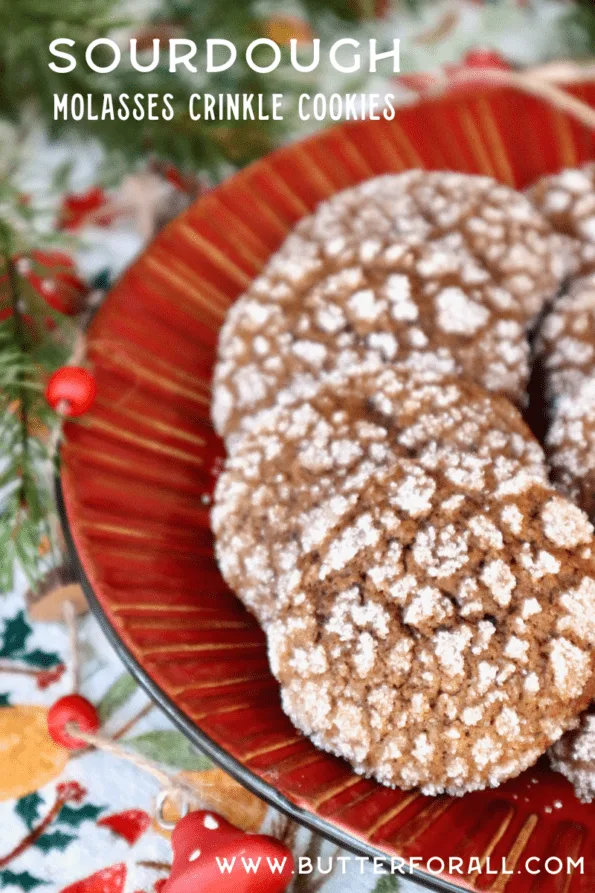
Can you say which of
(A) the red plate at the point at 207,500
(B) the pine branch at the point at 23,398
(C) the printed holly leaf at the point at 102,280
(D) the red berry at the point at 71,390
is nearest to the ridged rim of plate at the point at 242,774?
(A) the red plate at the point at 207,500

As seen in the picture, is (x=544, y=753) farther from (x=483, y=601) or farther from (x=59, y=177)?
(x=59, y=177)

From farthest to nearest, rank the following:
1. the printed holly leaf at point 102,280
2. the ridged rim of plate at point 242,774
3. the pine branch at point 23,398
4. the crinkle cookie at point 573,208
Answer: the printed holly leaf at point 102,280 < the crinkle cookie at point 573,208 < the pine branch at point 23,398 < the ridged rim of plate at point 242,774

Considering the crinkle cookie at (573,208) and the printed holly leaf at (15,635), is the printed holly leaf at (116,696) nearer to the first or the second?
the printed holly leaf at (15,635)

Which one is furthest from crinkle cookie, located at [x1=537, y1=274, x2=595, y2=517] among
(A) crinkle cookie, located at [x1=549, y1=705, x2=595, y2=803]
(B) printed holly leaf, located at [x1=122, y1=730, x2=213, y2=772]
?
(B) printed holly leaf, located at [x1=122, y1=730, x2=213, y2=772]

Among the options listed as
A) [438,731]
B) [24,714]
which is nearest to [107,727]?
[24,714]

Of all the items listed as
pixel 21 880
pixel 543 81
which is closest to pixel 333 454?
pixel 21 880

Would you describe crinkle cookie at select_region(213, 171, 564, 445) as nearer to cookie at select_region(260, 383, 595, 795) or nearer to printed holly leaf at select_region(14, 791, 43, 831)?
cookie at select_region(260, 383, 595, 795)

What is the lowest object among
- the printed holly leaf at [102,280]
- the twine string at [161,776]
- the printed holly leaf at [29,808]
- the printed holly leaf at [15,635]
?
the printed holly leaf at [29,808]

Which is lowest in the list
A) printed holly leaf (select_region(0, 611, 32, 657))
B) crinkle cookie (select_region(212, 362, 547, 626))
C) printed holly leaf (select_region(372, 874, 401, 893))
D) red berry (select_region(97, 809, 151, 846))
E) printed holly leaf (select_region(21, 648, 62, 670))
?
printed holly leaf (select_region(372, 874, 401, 893))
